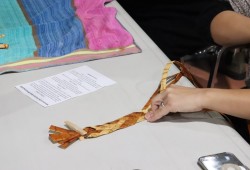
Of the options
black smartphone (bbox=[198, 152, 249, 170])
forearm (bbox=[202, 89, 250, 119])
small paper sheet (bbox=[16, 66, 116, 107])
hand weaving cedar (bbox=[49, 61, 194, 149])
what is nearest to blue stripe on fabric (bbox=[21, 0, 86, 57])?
small paper sheet (bbox=[16, 66, 116, 107])

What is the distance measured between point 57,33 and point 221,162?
772 mm

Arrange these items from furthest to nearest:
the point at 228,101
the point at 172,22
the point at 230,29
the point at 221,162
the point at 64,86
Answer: the point at 172,22 → the point at 230,29 → the point at 64,86 → the point at 228,101 → the point at 221,162

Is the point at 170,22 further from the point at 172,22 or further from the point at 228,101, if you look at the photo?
the point at 228,101

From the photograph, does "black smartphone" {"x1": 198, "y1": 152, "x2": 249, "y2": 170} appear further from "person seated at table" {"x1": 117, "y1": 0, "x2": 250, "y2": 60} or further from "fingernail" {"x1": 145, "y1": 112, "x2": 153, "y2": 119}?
"person seated at table" {"x1": 117, "y1": 0, "x2": 250, "y2": 60}

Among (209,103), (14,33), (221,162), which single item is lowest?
(221,162)

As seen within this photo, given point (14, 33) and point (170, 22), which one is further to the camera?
point (170, 22)

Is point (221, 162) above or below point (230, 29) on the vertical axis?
below

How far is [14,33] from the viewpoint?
4.33 feet

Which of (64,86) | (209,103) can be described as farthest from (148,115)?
(64,86)

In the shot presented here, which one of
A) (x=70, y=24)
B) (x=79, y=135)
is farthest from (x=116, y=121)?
(x=70, y=24)

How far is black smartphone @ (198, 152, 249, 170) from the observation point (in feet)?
2.64

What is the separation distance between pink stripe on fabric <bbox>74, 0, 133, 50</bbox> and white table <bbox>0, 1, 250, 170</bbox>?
0.19m

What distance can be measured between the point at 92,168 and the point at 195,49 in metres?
1.19

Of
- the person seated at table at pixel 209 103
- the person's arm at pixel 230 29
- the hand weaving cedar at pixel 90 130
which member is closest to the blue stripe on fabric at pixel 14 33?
the hand weaving cedar at pixel 90 130
